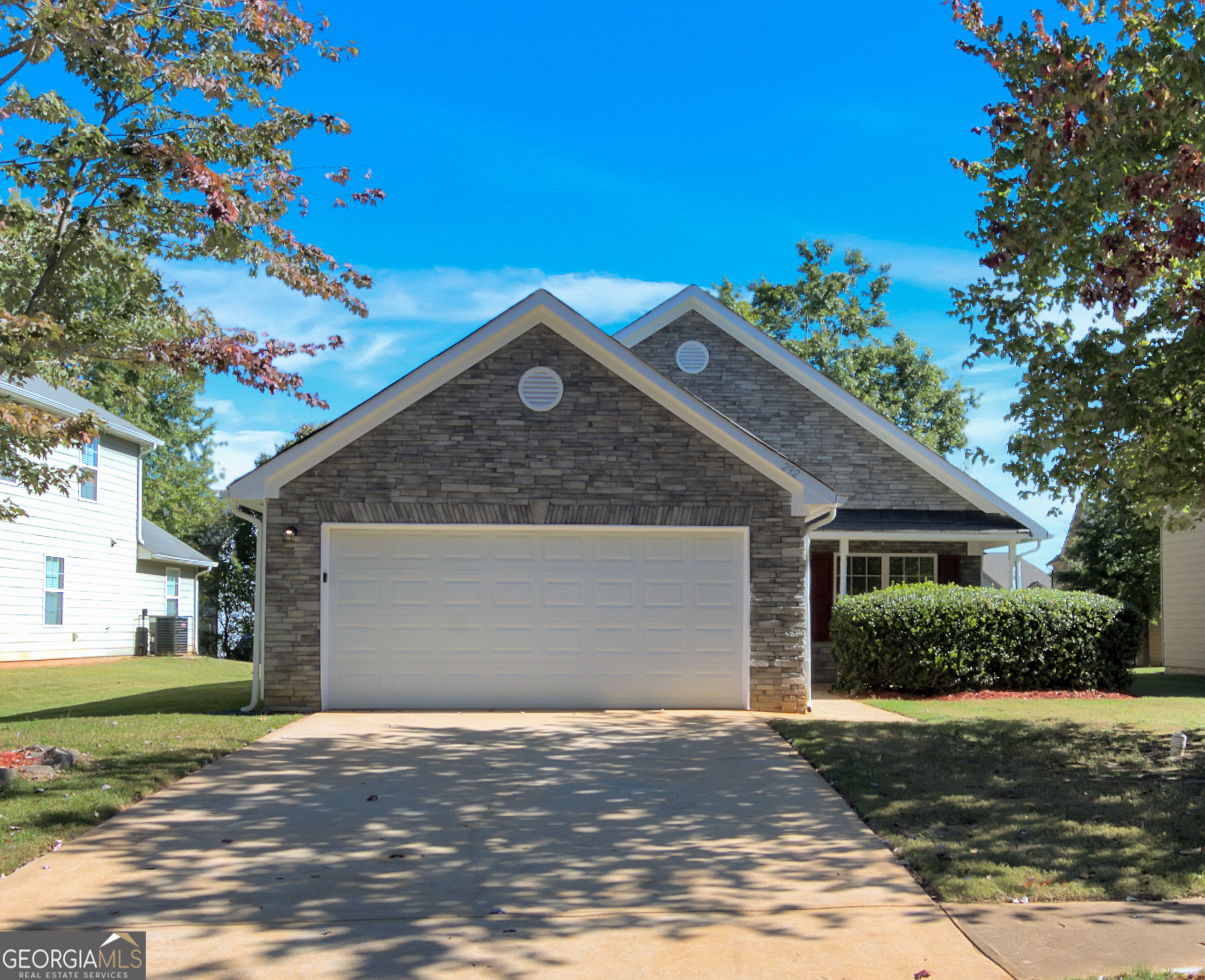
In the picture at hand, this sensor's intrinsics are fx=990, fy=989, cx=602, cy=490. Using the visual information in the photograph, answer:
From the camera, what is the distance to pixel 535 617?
1227cm

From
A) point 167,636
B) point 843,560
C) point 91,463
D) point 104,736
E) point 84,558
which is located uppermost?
point 91,463

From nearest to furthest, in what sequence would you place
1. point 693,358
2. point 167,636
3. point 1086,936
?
1. point 1086,936
2. point 693,358
3. point 167,636

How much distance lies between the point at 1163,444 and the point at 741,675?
550 centimetres

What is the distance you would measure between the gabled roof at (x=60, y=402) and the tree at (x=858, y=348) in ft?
60.7

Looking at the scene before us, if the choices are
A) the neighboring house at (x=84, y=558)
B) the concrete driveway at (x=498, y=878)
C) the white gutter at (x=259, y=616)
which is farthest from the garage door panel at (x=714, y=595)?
the neighboring house at (x=84, y=558)

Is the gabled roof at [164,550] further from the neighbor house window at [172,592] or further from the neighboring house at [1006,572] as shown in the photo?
the neighboring house at [1006,572]

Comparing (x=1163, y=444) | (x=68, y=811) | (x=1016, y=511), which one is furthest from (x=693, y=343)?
(x=68, y=811)

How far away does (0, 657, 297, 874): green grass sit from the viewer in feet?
21.6

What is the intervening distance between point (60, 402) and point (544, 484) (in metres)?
14.0

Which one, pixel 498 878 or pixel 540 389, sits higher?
pixel 540 389

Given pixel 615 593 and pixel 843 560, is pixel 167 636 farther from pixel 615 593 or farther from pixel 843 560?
pixel 843 560

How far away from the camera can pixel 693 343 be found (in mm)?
17984

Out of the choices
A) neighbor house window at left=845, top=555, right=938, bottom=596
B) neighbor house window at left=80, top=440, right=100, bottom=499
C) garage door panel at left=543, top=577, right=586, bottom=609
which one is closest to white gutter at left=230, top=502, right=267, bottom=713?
garage door panel at left=543, top=577, right=586, bottom=609
